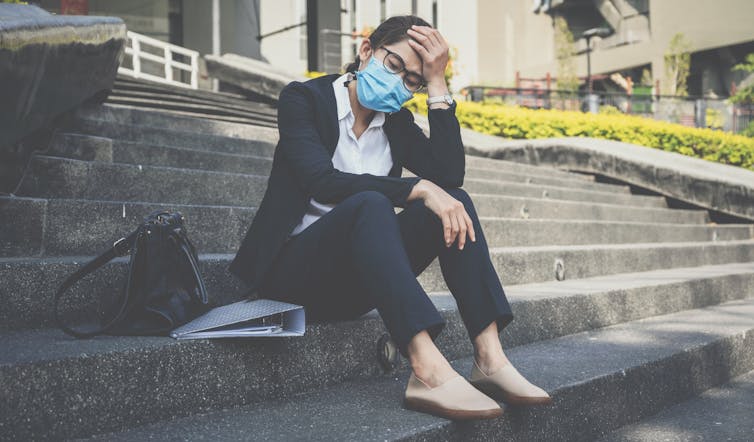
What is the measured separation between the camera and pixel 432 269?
3469 millimetres

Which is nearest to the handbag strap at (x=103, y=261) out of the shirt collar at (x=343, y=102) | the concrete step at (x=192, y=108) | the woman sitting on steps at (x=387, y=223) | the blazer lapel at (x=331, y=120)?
the woman sitting on steps at (x=387, y=223)

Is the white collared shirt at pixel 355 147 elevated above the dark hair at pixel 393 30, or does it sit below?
below

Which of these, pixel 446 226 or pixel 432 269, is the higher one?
pixel 446 226

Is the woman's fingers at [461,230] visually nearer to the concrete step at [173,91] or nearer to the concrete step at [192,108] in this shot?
the concrete step at [192,108]

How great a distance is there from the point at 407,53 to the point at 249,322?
107 centimetres

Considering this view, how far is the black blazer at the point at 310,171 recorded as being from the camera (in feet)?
7.48

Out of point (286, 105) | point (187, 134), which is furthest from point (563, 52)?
point (286, 105)

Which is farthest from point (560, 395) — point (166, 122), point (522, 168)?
point (522, 168)

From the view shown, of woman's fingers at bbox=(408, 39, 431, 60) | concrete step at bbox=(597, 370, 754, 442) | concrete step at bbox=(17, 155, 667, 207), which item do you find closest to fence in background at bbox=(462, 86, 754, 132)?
concrete step at bbox=(17, 155, 667, 207)

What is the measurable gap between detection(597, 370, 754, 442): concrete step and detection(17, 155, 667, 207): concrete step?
215cm

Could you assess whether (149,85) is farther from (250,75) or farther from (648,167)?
(648,167)

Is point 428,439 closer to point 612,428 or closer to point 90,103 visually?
point 612,428

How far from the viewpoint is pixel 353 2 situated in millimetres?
19531

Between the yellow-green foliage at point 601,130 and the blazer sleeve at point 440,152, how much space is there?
709 cm
